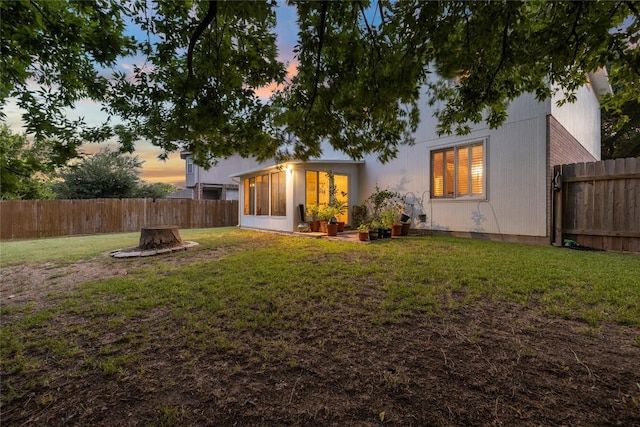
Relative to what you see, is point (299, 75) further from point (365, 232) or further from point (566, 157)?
point (566, 157)

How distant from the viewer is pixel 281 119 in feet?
11.4

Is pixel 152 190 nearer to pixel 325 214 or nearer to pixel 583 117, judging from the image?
pixel 325 214

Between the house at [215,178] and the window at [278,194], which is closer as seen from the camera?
the window at [278,194]

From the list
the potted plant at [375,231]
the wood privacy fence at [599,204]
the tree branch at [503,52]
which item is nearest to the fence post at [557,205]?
the wood privacy fence at [599,204]

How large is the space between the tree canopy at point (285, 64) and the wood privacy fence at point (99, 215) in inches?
473

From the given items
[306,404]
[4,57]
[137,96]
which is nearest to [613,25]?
[306,404]

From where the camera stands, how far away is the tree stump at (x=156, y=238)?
7391 mm

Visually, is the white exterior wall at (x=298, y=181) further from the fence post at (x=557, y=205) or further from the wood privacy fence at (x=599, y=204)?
the wood privacy fence at (x=599, y=204)

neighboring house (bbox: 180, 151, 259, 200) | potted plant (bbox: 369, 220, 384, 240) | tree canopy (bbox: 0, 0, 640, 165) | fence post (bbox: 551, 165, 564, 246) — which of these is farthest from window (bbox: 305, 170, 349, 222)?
neighboring house (bbox: 180, 151, 259, 200)

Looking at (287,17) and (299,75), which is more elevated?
A: (287,17)

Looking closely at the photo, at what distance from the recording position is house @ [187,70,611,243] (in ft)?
23.5

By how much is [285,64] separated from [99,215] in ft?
44.1

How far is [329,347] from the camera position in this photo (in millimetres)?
2455

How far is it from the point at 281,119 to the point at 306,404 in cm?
287
